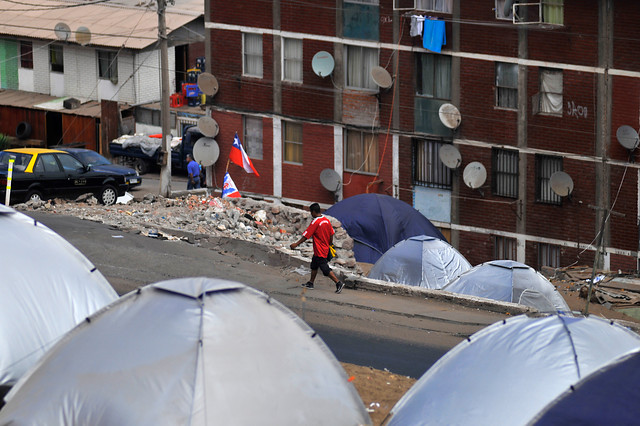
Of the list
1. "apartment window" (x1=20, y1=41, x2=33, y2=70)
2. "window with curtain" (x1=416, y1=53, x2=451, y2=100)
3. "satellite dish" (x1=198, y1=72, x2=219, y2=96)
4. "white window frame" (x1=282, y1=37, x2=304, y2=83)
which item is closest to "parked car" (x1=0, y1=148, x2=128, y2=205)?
"satellite dish" (x1=198, y1=72, x2=219, y2=96)

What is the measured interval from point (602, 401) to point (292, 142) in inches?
1006

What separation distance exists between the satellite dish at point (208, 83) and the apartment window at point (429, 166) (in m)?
7.41

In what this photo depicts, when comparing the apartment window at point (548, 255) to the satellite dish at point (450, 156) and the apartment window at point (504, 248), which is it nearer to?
the apartment window at point (504, 248)

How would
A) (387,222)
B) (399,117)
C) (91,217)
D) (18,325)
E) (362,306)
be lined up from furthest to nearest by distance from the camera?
(399,117), (387,222), (91,217), (362,306), (18,325)

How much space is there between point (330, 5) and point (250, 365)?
78.7ft

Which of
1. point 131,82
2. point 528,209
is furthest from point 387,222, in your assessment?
point 131,82

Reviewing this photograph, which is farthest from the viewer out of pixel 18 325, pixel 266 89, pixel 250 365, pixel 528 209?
pixel 266 89

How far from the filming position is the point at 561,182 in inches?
1113

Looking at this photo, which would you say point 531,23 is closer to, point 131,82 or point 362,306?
point 362,306

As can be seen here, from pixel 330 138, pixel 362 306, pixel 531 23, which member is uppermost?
pixel 531 23

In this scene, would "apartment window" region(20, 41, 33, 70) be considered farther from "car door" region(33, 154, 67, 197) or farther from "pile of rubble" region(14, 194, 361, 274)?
"pile of rubble" region(14, 194, 361, 274)

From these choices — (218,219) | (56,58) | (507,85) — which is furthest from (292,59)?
(56,58)

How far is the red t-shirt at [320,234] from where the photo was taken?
17.4m

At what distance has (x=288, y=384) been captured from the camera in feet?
33.0
